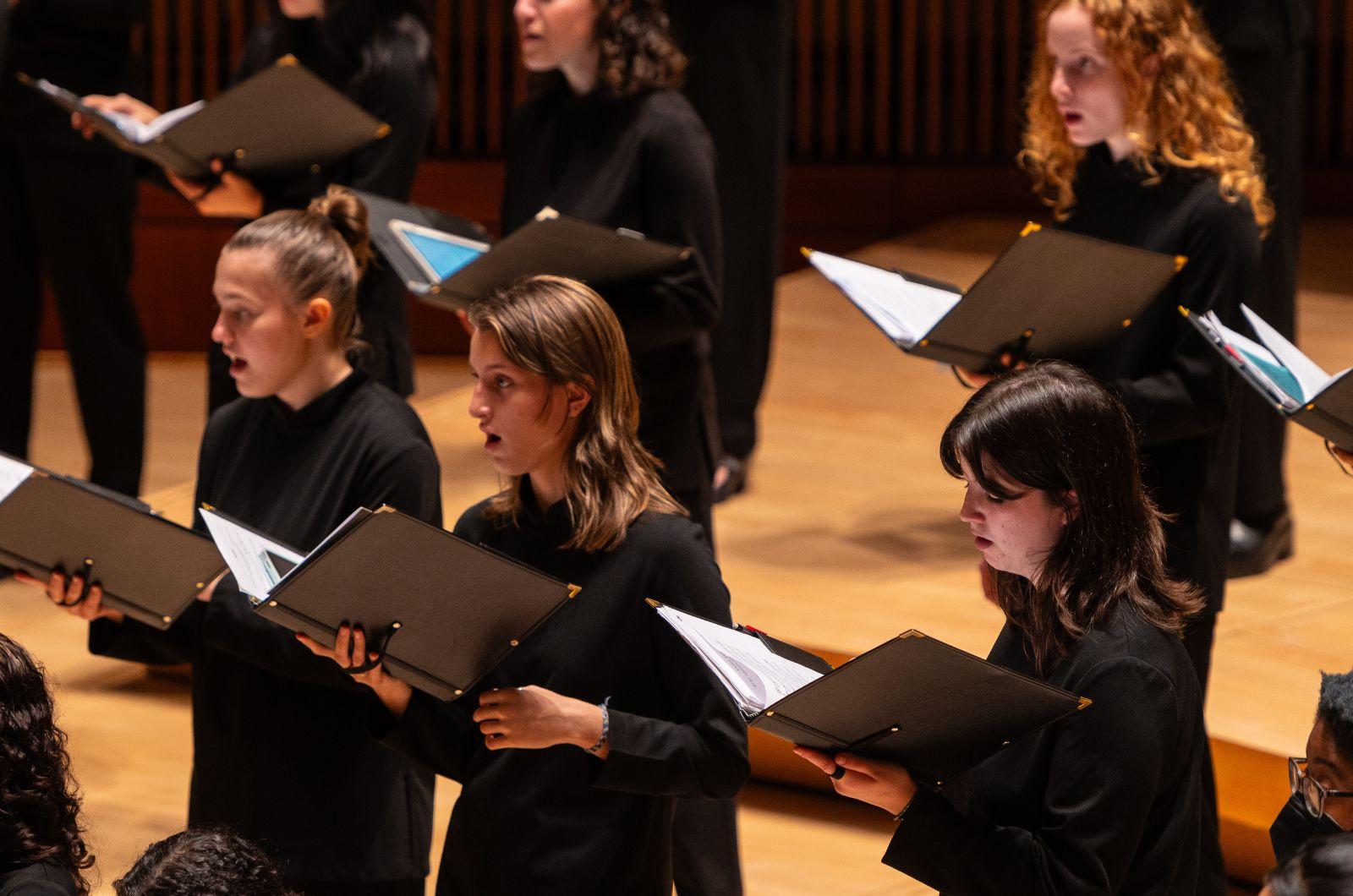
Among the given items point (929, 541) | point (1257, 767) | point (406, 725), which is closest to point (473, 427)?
point (929, 541)

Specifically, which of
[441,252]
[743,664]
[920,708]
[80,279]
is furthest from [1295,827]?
[80,279]

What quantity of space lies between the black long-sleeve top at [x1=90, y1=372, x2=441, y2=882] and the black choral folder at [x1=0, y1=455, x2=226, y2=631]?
3.3 inches

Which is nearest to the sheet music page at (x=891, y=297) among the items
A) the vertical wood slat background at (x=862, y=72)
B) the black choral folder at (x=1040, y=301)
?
the black choral folder at (x=1040, y=301)

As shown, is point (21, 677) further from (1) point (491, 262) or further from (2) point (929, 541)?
(2) point (929, 541)

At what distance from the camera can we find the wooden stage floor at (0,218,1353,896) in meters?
3.22

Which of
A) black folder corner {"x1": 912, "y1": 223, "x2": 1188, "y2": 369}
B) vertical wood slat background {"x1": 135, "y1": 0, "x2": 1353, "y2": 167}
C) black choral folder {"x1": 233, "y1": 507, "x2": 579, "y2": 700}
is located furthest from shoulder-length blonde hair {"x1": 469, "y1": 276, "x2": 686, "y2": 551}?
vertical wood slat background {"x1": 135, "y1": 0, "x2": 1353, "y2": 167}

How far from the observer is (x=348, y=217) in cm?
260

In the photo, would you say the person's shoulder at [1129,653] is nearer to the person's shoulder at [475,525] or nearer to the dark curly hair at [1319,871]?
the dark curly hair at [1319,871]

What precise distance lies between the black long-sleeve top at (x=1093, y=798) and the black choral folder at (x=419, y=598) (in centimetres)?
44

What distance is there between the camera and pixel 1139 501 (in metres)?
1.61

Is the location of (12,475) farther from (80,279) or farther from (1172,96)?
(80,279)

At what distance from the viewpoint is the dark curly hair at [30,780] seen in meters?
1.57

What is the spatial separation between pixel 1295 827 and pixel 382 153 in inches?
88.1

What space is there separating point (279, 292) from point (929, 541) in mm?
1920
